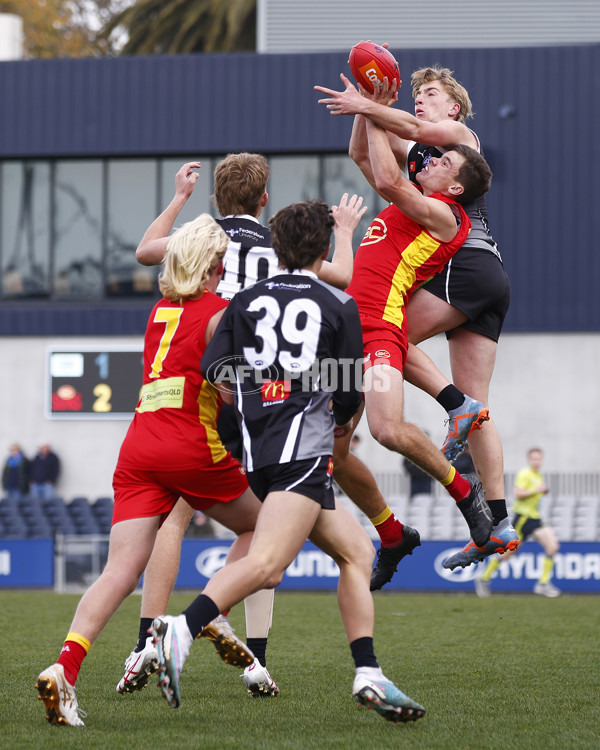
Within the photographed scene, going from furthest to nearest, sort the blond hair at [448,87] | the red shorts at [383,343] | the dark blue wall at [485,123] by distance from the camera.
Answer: the dark blue wall at [485,123], the blond hair at [448,87], the red shorts at [383,343]

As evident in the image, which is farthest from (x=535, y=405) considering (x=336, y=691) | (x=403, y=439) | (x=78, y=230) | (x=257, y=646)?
(x=403, y=439)

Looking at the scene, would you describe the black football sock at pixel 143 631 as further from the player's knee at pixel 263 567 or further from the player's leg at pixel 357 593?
the player's knee at pixel 263 567

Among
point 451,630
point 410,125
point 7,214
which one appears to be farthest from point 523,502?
point 7,214

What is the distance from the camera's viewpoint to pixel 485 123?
2044 centimetres

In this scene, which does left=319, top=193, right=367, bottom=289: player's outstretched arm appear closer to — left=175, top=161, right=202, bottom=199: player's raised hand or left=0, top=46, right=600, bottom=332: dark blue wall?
left=175, top=161, right=202, bottom=199: player's raised hand

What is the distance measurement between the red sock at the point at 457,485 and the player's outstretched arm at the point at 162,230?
1.96 meters

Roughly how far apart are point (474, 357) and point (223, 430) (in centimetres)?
190

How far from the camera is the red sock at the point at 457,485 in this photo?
6.21 m

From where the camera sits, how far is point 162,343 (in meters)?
5.43

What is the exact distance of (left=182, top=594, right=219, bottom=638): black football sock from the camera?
468cm

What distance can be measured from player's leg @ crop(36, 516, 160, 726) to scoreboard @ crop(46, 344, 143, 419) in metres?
13.8

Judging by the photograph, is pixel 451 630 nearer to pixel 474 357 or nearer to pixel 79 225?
pixel 474 357

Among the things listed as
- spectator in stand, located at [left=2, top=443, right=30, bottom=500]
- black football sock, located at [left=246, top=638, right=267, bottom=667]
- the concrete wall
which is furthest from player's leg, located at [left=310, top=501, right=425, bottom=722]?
spectator in stand, located at [left=2, top=443, right=30, bottom=500]

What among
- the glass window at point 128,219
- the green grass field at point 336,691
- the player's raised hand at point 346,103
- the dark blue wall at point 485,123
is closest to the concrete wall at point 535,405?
the dark blue wall at point 485,123
